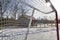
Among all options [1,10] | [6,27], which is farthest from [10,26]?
[1,10]

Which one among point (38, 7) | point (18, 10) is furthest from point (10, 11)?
point (38, 7)

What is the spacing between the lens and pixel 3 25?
0.60m

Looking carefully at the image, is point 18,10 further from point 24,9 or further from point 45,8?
point 45,8

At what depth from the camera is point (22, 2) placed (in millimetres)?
549

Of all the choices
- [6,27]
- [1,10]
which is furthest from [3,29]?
[1,10]

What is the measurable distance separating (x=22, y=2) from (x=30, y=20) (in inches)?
9.8

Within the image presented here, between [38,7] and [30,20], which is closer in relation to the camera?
[38,7]

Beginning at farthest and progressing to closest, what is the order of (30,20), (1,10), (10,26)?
(30,20), (10,26), (1,10)

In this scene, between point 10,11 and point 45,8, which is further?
point 45,8

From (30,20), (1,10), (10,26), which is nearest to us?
(1,10)

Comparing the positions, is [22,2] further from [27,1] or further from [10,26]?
[10,26]

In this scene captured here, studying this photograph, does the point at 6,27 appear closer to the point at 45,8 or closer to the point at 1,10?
the point at 1,10

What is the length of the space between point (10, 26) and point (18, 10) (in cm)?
10

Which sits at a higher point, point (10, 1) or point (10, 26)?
point (10, 1)
